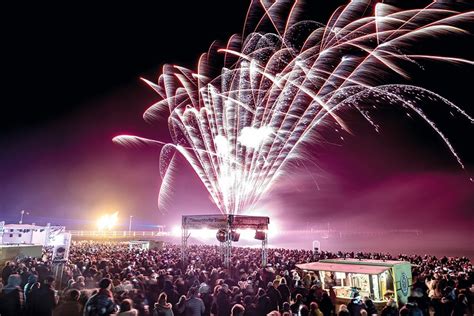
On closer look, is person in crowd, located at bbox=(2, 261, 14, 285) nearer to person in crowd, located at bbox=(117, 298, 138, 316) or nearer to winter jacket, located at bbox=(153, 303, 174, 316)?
winter jacket, located at bbox=(153, 303, 174, 316)

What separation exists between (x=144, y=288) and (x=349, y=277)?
363 inches

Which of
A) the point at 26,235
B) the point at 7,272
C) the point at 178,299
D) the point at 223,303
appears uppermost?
the point at 26,235

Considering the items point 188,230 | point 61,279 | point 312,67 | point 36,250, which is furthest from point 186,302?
point 36,250

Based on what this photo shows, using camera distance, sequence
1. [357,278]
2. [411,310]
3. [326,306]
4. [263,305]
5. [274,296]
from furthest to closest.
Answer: [357,278], [274,296], [326,306], [263,305], [411,310]

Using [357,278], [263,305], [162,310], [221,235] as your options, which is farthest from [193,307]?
[221,235]

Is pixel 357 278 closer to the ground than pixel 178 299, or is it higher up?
higher up

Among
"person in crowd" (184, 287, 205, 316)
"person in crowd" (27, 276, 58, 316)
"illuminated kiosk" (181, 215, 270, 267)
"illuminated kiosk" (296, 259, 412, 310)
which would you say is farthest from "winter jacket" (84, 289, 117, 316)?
"illuminated kiosk" (181, 215, 270, 267)

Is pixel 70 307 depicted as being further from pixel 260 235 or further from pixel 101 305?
pixel 260 235

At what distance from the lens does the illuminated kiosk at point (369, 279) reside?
45.3ft

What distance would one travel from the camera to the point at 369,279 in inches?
558

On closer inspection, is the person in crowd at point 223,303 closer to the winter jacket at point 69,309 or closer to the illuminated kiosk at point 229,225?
the winter jacket at point 69,309

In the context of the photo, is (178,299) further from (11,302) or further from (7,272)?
(7,272)

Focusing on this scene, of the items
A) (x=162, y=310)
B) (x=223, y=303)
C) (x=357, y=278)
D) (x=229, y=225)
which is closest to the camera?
(x=162, y=310)

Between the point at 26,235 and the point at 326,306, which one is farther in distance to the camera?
the point at 26,235
